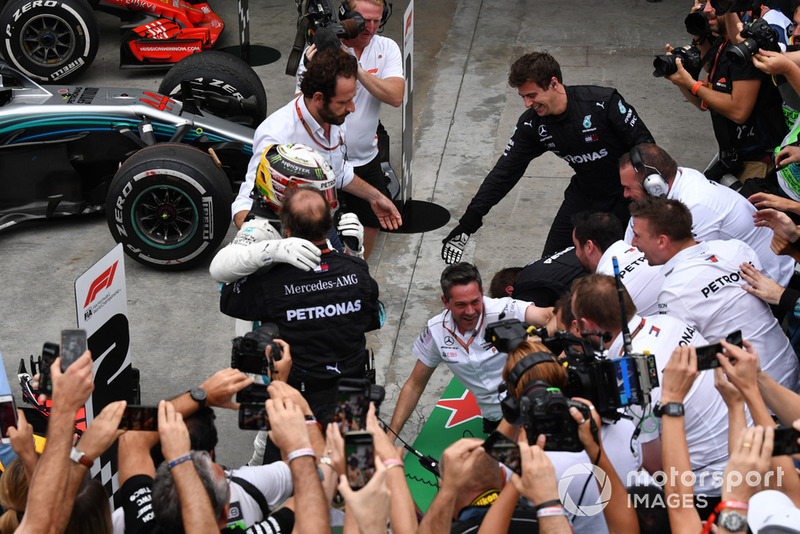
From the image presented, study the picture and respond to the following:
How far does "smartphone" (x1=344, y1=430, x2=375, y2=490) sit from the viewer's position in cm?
297

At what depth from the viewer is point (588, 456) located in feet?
11.4

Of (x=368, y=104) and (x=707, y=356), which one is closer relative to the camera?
(x=707, y=356)

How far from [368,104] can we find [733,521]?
4.39 m

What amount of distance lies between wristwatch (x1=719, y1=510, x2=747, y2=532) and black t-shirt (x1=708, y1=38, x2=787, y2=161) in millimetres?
3971

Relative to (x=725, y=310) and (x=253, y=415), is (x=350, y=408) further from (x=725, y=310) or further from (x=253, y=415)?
(x=725, y=310)

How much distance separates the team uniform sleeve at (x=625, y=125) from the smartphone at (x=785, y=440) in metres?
3.22

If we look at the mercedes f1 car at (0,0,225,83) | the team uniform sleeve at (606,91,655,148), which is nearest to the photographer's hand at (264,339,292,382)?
the team uniform sleeve at (606,91,655,148)

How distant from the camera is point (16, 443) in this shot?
135 inches

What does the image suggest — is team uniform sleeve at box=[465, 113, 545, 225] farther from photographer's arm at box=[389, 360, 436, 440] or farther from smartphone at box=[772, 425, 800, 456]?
smartphone at box=[772, 425, 800, 456]

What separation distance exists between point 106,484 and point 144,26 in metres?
6.58

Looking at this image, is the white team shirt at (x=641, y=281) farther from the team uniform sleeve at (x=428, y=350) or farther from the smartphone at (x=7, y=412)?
the smartphone at (x=7, y=412)

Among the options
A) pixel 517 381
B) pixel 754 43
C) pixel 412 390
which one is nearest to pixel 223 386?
pixel 517 381

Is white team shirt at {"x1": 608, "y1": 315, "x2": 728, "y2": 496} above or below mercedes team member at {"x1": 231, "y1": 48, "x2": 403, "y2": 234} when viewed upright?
below

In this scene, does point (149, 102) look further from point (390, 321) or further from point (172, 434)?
point (172, 434)
